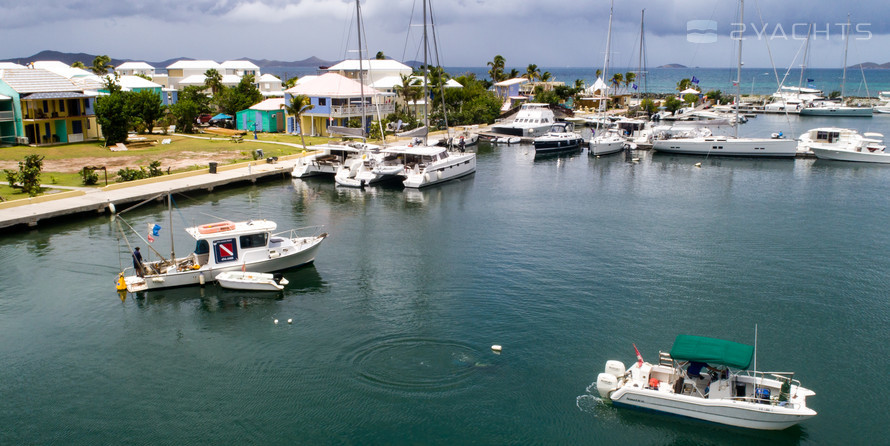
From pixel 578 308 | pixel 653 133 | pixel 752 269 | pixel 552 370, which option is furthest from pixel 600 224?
pixel 653 133

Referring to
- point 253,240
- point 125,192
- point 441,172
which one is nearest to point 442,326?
point 253,240

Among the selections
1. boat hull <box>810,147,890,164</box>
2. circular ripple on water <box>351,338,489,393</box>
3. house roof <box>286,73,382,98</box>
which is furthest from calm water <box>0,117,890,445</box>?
house roof <box>286,73,382,98</box>

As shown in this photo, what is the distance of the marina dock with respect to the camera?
147ft

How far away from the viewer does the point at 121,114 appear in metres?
70.9

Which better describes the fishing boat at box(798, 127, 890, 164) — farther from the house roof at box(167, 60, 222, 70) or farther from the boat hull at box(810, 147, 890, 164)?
the house roof at box(167, 60, 222, 70)

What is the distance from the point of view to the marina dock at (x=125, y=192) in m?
44.9

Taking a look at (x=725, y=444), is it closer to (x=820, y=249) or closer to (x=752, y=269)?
(x=752, y=269)

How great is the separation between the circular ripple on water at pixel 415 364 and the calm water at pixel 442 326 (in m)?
0.09

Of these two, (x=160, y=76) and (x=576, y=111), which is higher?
(x=160, y=76)

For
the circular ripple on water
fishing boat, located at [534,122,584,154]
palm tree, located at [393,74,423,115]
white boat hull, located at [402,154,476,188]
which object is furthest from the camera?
palm tree, located at [393,74,423,115]

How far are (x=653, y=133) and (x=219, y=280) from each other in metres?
73.0

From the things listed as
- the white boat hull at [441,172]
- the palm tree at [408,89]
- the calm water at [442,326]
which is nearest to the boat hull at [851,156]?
the calm water at [442,326]

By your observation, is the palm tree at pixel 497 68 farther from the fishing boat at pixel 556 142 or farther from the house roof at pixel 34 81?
the house roof at pixel 34 81

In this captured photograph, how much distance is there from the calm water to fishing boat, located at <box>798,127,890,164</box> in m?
28.8
